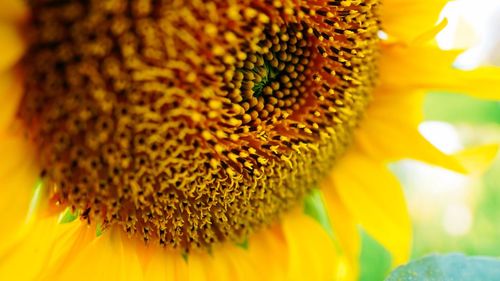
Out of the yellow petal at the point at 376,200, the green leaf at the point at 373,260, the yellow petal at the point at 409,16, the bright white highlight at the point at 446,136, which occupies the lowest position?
the green leaf at the point at 373,260

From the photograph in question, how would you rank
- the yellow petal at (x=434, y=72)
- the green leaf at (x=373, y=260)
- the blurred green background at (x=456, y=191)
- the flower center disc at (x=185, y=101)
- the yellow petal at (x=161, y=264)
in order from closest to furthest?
1. the flower center disc at (x=185, y=101)
2. the yellow petal at (x=161, y=264)
3. the yellow petal at (x=434, y=72)
4. the green leaf at (x=373, y=260)
5. the blurred green background at (x=456, y=191)

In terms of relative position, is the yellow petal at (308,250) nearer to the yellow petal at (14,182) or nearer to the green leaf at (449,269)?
the green leaf at (449,269)

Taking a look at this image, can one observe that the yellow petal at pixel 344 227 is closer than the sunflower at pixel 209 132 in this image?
No

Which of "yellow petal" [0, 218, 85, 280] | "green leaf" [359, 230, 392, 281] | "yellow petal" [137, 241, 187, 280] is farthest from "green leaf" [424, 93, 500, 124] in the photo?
"yellow petal" [0, 218, 85, 280]

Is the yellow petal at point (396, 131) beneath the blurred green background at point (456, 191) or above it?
above

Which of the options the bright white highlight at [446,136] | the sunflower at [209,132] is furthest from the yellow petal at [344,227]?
the bright white highlight at [446,136]

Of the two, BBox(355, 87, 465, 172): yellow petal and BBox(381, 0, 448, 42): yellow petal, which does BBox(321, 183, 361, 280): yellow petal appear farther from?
BBox(381, 0, 448, 42): yellow petal

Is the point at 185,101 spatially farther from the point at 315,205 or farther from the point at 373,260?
the point at 373,260

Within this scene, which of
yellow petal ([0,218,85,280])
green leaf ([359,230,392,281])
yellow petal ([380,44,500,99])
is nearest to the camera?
yellow petal ([0,218,85,280])

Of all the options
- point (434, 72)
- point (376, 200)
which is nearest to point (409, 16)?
point (434, 72)

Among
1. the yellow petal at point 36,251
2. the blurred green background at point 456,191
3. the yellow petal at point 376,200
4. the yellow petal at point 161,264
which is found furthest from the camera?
the blurred green background at point 456,191
